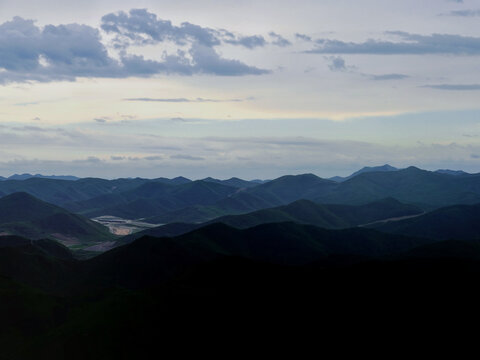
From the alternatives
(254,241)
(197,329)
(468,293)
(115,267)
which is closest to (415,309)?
(468,293)

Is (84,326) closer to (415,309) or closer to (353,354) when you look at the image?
(353,354)

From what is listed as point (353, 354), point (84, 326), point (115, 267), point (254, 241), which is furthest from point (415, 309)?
point (254, 241)

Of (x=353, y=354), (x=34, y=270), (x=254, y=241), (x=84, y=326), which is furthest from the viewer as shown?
(x=254, y=241)

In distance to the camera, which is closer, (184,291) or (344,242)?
(184,291)

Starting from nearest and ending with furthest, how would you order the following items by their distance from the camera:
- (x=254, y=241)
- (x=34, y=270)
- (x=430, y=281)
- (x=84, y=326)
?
1. (x=84, y=326)
2. (x=430, y=281)
3. (x=34, y=270)
4. (x=254, y=241)

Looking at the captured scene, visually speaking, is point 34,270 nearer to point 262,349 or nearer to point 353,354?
point 262,349

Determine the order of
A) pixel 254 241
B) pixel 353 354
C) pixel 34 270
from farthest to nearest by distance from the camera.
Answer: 1. pixel 254 241
2. pixel 34 270
3. pixel 353 354

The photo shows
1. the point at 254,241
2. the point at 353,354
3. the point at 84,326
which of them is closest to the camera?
the point at 353,354

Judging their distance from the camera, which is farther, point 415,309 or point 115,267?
point 115,267

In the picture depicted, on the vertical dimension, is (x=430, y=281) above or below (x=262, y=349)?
above
